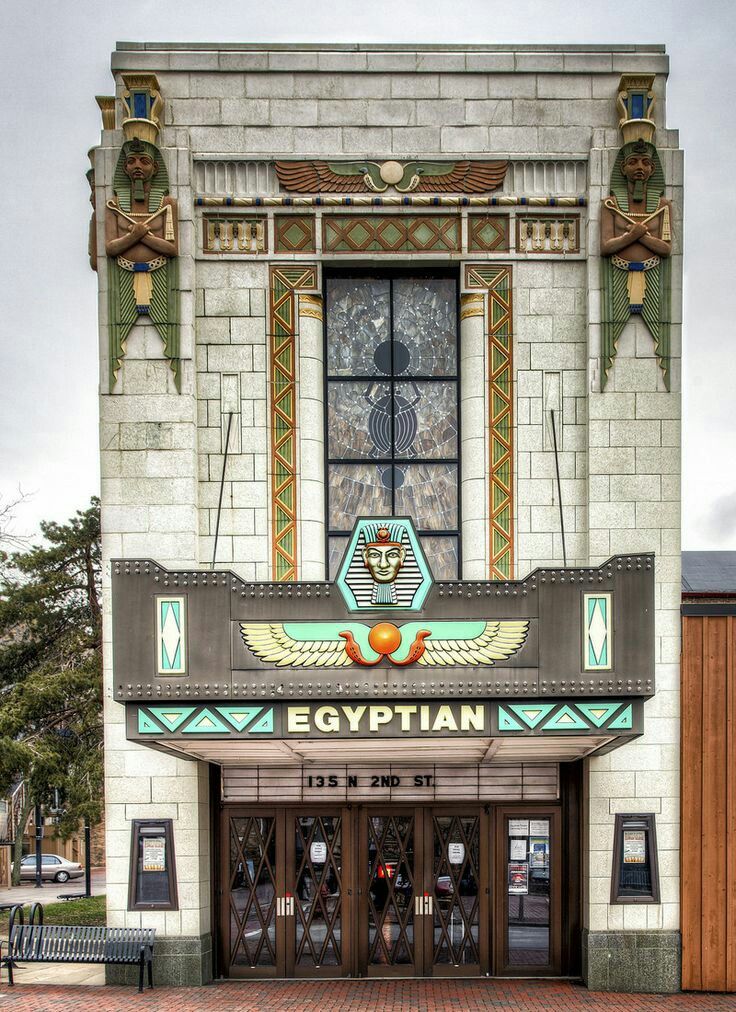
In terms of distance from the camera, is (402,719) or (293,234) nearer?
(402,719)

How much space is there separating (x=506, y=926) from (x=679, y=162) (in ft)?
38.3

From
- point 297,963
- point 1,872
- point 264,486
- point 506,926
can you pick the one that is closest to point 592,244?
point 264,486

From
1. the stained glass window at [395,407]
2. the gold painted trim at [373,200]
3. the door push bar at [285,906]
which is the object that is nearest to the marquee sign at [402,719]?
the stained glass window at [395,407]

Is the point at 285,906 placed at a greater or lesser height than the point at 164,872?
lesser

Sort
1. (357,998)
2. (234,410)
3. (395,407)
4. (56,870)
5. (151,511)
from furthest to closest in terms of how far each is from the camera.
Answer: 1. (56,870)
2. (395,407)
3. (234,410)
4. (151,511)
5. (357,998)

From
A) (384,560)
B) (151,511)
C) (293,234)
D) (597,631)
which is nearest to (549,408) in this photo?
(597,631)

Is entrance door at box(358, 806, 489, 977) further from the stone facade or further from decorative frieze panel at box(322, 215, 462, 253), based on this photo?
decorative frieze panel at box(322, 215, 462, 253)

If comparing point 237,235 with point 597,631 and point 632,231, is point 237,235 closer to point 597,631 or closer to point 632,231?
point 632,231

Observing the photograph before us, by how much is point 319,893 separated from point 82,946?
3.41 metres

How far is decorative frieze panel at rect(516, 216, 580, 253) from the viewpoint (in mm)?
14664

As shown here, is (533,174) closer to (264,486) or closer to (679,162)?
(679,162)

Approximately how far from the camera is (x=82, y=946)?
44.4 feet

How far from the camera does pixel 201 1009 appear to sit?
491 inches

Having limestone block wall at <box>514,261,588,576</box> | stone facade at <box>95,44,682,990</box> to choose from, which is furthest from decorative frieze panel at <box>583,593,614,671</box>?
limestone block wall at <box>514,261,588,576</box>
